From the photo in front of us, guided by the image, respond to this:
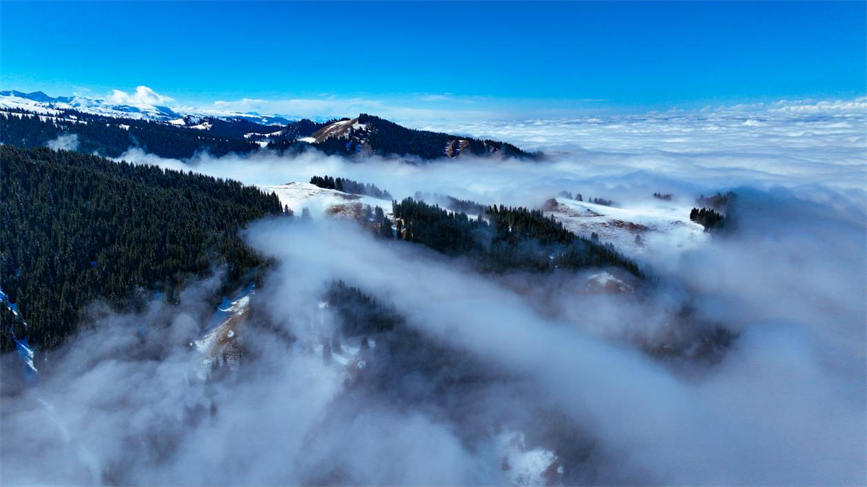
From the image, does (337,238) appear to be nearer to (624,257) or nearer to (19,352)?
(19,352)

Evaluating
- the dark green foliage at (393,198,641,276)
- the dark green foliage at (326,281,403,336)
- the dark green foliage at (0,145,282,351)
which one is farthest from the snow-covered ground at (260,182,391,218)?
the dark green foliage at (326,281,403,336)

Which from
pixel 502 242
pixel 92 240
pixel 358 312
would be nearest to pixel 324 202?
pixel 502 242

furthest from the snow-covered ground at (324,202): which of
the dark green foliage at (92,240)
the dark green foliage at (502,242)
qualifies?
the dark green foliage at (92,240)

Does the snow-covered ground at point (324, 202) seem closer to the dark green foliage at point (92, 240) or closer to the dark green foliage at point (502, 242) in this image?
the dark green foliage at point (502, 242)

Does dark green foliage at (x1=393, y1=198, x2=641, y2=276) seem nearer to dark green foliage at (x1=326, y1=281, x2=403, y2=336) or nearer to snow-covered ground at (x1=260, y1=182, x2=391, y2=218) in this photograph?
snow-covered ground at (x1=260, y1=182, x2=391, y2=218)

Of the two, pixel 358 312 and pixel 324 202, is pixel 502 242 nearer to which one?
pixel 358 312
